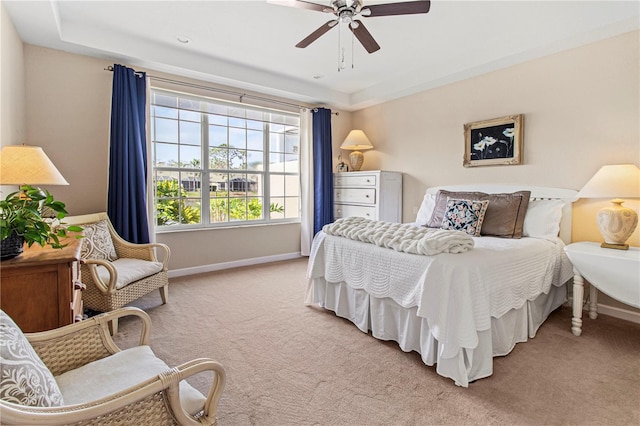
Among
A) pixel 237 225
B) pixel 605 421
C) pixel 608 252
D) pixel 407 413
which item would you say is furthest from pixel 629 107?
pixel 237 225

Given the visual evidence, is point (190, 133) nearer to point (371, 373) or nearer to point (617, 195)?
point (371, 373)

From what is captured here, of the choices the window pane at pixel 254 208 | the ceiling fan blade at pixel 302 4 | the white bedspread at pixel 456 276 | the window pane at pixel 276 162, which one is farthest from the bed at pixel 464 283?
the window pane at pixel 276 162

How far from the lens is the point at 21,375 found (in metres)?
0.83

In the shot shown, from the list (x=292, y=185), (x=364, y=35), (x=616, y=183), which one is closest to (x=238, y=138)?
(x=292, y=185)

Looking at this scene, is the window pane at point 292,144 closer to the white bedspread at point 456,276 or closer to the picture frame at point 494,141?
the picture frame at point 494,141

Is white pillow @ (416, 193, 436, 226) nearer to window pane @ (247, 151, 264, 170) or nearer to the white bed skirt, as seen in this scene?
the white bed skirt

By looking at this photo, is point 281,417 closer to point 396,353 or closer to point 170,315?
point 396,353

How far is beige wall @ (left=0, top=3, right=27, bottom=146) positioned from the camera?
2326mm

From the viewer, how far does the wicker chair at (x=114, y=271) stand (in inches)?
96.0

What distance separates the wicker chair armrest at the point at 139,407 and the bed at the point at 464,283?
1347mm

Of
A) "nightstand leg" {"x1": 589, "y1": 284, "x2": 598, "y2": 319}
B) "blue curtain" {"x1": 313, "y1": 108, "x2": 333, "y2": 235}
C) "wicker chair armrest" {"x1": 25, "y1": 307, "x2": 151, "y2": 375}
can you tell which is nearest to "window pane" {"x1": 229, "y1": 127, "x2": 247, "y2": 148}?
"blue curtain" {"x1": 313, "y1": 108, "x2": 333, "y2": 235}

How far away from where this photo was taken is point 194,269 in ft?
13.8

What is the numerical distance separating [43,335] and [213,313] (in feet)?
5.87

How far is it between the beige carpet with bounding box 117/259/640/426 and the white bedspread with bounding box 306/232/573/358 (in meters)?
0.32
